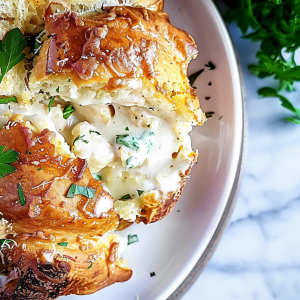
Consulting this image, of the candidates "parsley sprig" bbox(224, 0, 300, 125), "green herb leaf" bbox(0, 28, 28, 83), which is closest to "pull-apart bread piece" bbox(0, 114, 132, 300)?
"green herb leaf" bbox(0, 28, 28, 83)

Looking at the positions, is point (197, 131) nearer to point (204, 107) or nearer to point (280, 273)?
point (204, 107)

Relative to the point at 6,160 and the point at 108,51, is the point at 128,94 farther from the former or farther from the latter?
the point at 6,160

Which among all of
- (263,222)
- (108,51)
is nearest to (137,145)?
(108,51)

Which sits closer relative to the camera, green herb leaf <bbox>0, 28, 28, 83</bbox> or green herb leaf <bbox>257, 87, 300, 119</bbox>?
green herb leaf <bbox>0, 28, 28, 83</bbox>

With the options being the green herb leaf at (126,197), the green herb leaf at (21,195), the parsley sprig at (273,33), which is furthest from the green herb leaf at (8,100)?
the parsley sprig at (273,33)

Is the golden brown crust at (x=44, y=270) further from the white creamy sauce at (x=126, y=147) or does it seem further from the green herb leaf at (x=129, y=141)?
the green herb leaf at (x=129, y=141)

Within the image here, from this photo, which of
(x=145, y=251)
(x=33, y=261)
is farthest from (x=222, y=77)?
(x=33, y=261)

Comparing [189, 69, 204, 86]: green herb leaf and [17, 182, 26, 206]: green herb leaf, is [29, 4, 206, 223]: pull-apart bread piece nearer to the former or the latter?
[17, 182, 26, 206]: green herb leaf
